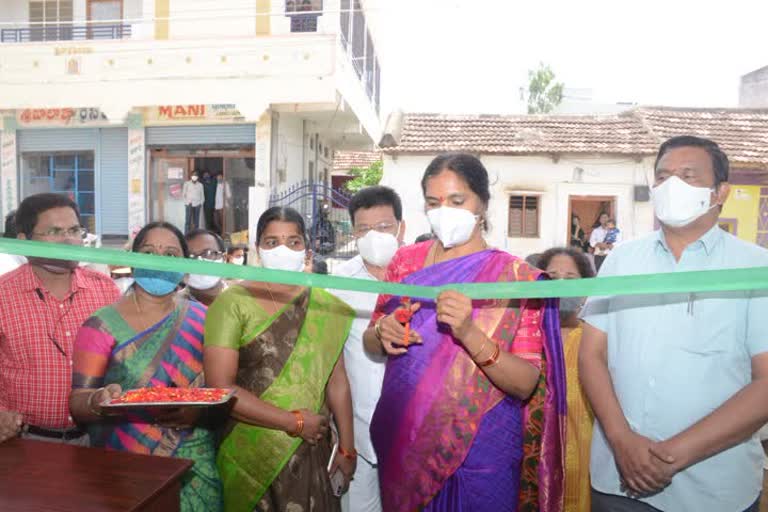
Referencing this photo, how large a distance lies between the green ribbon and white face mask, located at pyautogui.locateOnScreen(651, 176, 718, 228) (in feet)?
0.87

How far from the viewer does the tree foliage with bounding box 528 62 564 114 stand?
29.7 meters

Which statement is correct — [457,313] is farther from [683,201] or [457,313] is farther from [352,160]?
[352,160]

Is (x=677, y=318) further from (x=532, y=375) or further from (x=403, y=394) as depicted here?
(x=403, y=394)

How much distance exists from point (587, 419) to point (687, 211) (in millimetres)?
1021

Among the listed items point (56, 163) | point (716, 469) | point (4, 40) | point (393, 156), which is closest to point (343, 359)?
point (716, 469)

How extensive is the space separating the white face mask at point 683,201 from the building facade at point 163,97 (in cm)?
877

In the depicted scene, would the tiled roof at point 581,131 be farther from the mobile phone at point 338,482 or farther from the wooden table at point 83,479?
the wooden table at point 83,479

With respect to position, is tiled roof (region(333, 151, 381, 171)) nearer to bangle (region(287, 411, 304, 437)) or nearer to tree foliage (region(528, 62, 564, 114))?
tree foliage (region(528, 62, 564, 114))

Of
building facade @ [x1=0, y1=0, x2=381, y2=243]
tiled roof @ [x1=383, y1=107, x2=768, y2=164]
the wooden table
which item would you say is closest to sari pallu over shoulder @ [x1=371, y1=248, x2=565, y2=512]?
the wooden table

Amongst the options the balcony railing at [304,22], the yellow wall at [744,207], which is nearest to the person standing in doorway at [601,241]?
the yellow wall at [744,207]

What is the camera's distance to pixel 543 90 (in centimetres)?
2984

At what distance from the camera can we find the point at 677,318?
1823mm

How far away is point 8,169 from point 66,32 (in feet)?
10.2

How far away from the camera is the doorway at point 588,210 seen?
36.5 feet
